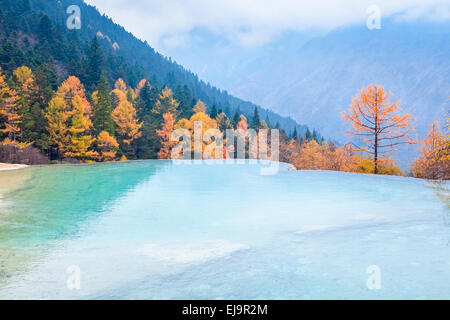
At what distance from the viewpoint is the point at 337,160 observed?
93.1 feet

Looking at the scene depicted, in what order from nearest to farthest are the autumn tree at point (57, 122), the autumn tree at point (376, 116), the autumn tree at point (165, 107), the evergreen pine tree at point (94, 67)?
the autumn tree at point (376, 116) < the autumn tree at point (57, 122) < the autumn tree at point (165, 107) < the evergreen pine tree at point (94, 67)

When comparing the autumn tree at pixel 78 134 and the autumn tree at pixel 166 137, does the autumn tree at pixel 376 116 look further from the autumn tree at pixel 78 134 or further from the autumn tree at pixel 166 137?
the autumn tree at pixel 166 137

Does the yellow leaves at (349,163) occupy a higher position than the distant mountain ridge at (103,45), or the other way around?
the distant mountain ridge at (103,45)

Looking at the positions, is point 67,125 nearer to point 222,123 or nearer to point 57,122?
point 57,122

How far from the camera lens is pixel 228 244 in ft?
17.1

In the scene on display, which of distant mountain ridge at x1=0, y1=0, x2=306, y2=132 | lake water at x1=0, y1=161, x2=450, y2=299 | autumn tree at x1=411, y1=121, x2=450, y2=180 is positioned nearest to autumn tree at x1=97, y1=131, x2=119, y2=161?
distant mountain ridge at x1=0, y1=0, x2=306, y2=132

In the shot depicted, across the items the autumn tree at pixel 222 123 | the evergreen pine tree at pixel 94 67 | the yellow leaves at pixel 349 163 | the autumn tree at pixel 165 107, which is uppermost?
the evergreen pine tree at pixel 94 67

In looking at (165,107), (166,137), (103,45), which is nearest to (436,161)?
(166,137)

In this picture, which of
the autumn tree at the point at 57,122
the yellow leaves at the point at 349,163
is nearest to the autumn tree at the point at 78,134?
the autumn tree at the point at 57,122

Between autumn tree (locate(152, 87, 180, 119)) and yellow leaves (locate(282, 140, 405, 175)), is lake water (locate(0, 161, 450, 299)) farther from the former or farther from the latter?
autumn tree (locate(152, 87, 180, 119))

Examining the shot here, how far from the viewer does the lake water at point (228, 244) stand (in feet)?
12.1

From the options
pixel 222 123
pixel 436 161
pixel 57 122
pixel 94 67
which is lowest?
pixel 436 161

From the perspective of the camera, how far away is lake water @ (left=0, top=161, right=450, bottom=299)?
12.1 feet
